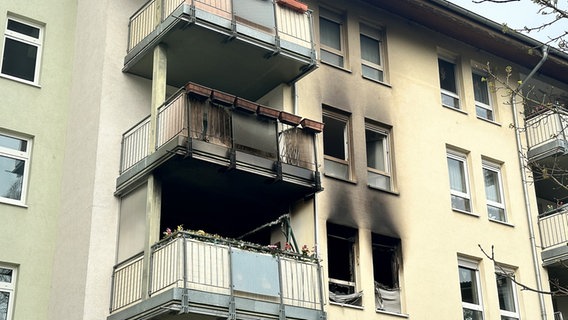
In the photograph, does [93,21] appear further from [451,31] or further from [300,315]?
[451,31]

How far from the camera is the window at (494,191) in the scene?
770 inches

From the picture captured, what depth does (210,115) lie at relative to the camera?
1421cm

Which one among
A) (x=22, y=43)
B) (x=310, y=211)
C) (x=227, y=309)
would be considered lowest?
(x=227, y=309)

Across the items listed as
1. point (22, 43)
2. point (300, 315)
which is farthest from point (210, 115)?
point (22, 43)

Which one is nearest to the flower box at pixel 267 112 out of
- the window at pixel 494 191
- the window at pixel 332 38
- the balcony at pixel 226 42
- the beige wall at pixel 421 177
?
the balcony at pixel 226 42

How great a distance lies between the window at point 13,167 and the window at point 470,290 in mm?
9726

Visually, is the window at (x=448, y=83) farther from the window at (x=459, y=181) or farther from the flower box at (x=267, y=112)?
the flower box at (x=267, y=112)

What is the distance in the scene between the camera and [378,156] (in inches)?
703

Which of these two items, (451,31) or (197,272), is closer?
(197,272)

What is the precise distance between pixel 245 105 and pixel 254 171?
1245mm

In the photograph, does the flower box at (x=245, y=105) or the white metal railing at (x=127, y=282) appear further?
the flower box at (x=245, y=105)

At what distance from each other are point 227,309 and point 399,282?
506 cm

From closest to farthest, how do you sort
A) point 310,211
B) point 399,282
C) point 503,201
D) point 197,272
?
point 197,272, point 310,211, point 399,282, point 503,201

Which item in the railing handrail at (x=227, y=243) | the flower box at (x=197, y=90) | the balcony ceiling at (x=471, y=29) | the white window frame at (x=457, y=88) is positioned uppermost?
the balcony ceiling at (x=471, y=29)
